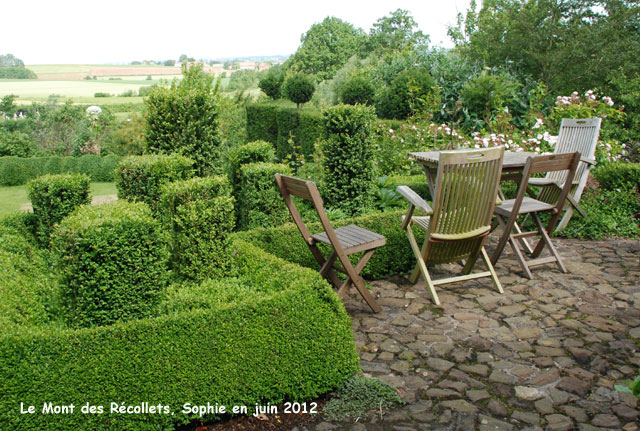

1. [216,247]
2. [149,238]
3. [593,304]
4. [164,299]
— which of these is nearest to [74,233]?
[149,238]

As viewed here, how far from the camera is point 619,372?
3.28m

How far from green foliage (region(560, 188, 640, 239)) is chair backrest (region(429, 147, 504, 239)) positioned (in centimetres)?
248

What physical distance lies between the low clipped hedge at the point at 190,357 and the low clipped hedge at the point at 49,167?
12268 millimetres

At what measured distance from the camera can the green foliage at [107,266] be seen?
2.86 metres

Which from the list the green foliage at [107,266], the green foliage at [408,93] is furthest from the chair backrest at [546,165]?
the green foliage at [408,93]

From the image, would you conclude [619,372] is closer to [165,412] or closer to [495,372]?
[495,372]

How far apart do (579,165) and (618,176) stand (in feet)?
3.23

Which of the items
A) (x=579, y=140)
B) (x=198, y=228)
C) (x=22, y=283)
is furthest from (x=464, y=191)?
(x=22, y=283)

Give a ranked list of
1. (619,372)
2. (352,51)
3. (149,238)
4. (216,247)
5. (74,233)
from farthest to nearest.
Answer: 1. (352,51)
2. (216,247)
3. (619,372)
4. (149,238)
5. (74,233)

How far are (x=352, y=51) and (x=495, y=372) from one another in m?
39.8

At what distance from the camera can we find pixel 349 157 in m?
5.92

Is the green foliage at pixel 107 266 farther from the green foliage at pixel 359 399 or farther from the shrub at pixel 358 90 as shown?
the shrub at pixel 358 90

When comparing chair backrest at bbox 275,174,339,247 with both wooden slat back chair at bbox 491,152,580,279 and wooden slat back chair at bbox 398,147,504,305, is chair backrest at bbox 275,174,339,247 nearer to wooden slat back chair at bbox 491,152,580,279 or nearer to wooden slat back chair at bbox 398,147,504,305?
wooden slat back chair at bbox 398,147,504,305

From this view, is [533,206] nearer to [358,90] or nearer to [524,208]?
[524,208]
